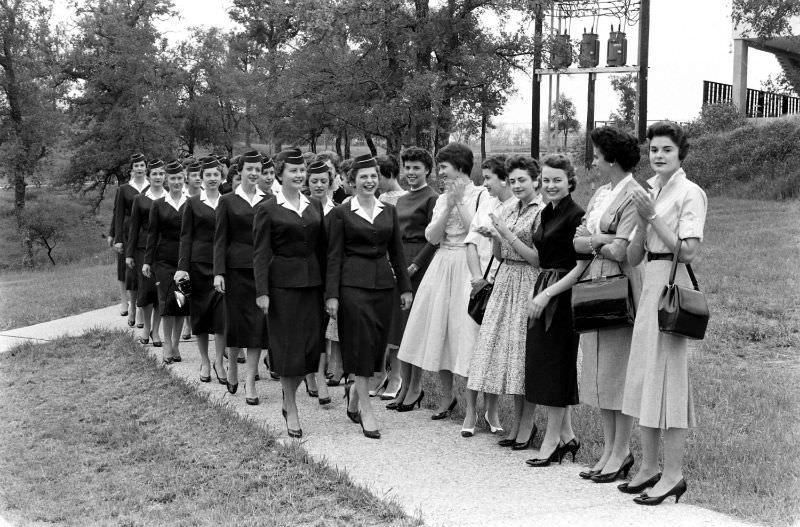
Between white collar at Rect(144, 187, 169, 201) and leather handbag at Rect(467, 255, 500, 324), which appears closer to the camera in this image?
leather handbag at Rect(467, 255, 500, 324)

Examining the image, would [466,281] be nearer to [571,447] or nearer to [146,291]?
[571,447]

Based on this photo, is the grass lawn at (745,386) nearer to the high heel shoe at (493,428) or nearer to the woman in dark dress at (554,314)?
the high heel shoe at (493,428)

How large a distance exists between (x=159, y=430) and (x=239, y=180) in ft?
8.50

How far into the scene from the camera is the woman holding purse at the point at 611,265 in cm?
545

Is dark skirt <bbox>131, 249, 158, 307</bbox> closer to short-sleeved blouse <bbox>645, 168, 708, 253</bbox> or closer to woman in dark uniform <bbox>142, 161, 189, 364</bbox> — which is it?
woman in dark uniform <bbox>142, 161, 189, 364</bbox>

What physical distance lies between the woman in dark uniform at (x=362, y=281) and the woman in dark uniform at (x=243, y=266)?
59.3 inches

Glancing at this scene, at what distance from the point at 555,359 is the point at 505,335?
513 mm

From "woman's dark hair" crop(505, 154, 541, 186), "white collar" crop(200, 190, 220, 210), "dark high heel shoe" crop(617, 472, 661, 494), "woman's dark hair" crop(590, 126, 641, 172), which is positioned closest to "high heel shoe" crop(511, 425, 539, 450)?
"dark high heel shoe" crop(617, 472, 661, 494)

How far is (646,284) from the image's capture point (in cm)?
527

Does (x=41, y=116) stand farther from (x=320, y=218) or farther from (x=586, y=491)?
(x=586, y=491)

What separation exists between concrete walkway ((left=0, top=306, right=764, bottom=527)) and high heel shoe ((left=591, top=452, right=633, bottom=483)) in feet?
0.21

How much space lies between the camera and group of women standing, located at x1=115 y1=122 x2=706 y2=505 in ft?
17.1

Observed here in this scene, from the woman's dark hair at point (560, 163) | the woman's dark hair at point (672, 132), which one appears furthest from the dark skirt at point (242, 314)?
the woman's dark hair at point (672, 132)

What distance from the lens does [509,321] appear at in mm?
6434
